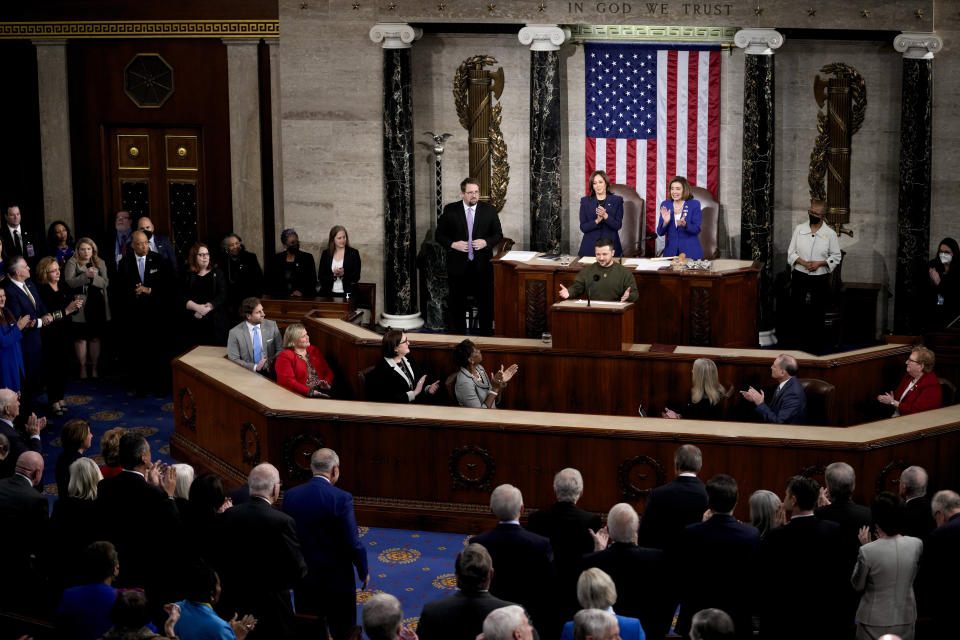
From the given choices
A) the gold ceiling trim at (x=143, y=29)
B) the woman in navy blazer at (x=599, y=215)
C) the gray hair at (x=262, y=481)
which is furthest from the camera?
the gold ceiling trim at (x=143, y=29)

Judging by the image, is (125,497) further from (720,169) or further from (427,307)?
(720,169)

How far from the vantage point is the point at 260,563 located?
241 inches

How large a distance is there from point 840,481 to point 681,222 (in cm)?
629

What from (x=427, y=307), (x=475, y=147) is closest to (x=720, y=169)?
(x=475, y=147)

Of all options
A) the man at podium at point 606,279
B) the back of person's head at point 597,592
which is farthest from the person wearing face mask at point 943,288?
the back of person's head at point 597,592

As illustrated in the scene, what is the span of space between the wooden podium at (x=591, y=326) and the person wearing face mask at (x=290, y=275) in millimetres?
3637

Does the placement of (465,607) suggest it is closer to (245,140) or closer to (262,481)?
(262,481)

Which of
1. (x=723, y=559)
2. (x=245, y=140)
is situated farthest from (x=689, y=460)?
(x=245, y=140)

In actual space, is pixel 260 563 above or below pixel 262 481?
below

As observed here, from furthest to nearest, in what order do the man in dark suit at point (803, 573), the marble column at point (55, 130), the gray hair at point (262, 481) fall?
the marble column at point (55, 130)
the gray hair at point (262, 481)
the man in dark suit at point (803, 573)

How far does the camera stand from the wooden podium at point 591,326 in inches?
394

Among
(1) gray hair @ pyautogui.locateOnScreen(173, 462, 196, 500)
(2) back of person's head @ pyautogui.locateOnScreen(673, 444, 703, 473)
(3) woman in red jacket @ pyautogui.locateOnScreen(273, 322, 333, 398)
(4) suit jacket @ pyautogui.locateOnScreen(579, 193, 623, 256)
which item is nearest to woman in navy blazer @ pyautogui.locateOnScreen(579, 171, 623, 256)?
(4) suit jacket @ pyautogui.locateOnScreen(579, 193, 623, 256)

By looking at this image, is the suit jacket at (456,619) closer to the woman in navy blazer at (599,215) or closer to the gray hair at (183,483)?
the gray hair at (183,483)

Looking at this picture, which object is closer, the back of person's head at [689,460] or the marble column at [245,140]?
the back of person's head at [689,460]
